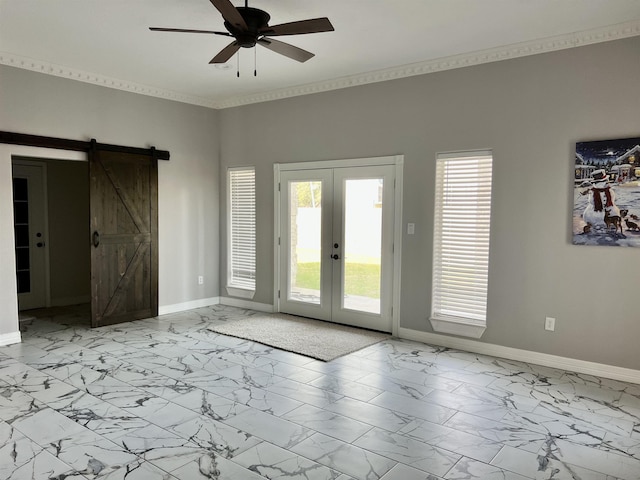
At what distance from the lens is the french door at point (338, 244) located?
5496 millimetres

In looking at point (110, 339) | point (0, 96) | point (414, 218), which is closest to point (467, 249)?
point (414, 218)

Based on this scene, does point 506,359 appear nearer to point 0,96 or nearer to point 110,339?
point 110,339

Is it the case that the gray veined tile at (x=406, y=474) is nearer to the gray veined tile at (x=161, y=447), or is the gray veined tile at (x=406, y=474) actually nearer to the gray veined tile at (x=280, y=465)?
the gray veined tile at (x=280, y=465)

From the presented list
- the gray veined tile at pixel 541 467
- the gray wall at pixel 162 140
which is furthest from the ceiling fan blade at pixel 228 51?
the gray veined tile at pixel 541 467

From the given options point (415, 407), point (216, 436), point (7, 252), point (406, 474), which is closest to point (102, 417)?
point (216, 436)

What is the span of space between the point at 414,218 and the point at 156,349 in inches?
126

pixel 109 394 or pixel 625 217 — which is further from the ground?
pixel 625 217

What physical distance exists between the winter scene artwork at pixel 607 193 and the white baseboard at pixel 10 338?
593cm

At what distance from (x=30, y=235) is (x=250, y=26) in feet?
17.3

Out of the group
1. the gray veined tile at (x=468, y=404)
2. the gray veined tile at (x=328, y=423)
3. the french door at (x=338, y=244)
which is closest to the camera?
the gray veined tile at (x=328, y=423)

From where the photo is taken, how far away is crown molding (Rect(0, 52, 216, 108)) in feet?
16.3

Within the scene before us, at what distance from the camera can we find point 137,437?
3.01 m

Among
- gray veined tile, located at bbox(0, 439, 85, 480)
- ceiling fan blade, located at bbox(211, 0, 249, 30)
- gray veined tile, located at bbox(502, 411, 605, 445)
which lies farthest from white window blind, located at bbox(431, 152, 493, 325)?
gray veined tile, located at bbox(0, 439, 85, 480)

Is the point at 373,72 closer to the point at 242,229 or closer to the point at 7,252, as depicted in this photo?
the point at 242,229
